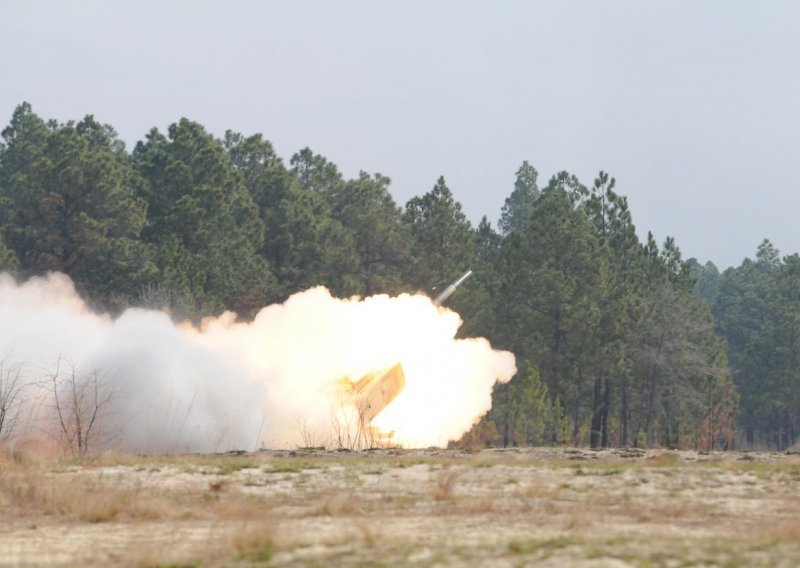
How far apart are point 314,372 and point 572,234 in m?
35.7

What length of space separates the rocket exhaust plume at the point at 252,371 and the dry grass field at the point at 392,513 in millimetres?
12868

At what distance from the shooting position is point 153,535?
18016mm

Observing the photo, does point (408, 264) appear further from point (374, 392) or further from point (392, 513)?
point (392, 513)

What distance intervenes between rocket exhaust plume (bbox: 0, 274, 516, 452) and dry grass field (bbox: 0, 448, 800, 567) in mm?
12868

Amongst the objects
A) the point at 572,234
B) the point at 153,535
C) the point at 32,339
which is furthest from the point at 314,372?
the point at 572,234

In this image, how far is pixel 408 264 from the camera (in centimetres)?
8212

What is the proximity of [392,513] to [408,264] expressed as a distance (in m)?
62.8

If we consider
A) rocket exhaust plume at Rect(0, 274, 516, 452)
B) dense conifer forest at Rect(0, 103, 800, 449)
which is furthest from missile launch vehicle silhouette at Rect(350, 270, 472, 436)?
dense conifer forest at Rect(0, 103, 800, 449)

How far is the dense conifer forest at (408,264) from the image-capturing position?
217 ft

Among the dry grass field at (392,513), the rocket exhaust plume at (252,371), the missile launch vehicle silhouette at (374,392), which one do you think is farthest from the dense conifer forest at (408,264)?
the dry grass field at (392,513)

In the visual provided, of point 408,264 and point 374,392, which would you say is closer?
point 374,392

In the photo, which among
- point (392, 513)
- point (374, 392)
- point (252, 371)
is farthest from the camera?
point (252, 371)

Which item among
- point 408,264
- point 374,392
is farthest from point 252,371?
point 408,264

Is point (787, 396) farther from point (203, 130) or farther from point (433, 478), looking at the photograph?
point (433, 478)
